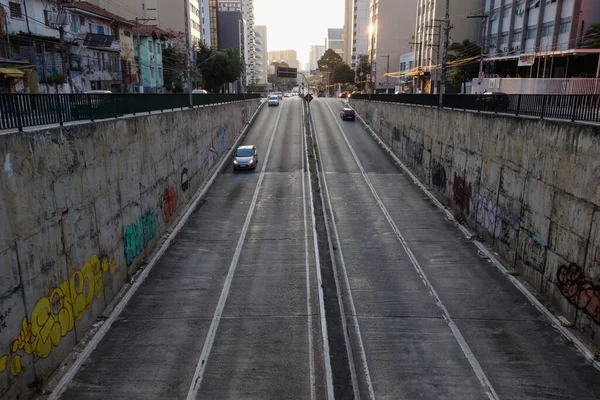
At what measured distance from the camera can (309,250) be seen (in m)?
22.2

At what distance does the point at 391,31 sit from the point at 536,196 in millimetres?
113969

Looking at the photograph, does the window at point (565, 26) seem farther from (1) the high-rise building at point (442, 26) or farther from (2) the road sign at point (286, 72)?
(2) the road sign at point (286, 72)

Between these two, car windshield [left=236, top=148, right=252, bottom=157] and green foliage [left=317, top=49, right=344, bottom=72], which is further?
green foliage [left=317, top=49, right=344, bottom=72]

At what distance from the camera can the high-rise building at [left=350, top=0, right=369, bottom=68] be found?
16425 centimetres

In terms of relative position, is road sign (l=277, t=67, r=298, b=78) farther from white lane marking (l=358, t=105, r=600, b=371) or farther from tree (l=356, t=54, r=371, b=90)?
white lane marking (l=358, t=105, r=600, b=371)

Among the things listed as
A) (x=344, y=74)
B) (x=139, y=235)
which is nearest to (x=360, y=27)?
(x=344, y=74)

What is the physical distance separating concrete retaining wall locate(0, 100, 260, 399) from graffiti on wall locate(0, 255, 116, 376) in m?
0.03

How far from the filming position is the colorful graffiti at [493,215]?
20.0m

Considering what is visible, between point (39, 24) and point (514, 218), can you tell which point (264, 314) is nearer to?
point (514, 218)

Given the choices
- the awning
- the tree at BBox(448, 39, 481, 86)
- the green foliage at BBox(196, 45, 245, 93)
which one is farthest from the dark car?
the awning

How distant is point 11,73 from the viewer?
112 feet

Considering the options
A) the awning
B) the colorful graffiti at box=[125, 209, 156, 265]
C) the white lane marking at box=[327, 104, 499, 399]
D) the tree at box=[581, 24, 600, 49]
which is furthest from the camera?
the tree at box=[581, 24, 600, 49]

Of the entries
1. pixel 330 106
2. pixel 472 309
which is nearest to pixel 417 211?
pixel 472 309

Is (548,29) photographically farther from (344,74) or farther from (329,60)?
(329,60)
